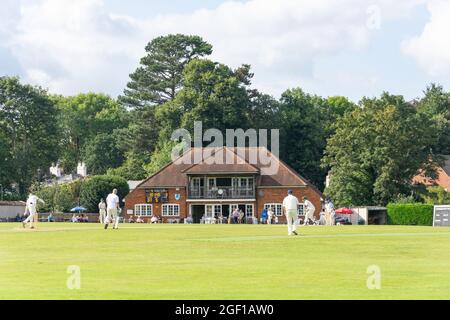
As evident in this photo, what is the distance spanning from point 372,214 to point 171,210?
2354 centimetres

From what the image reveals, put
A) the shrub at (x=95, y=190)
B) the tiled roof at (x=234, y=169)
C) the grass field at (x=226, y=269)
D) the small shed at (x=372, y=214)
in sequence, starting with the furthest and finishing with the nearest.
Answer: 1. the shrub at (x=95, y=190)
2. the tiled roof at (x=234, y=169)
3. the small shed at (x=372, y=214)
4. the grass field at (x=226, y=269)

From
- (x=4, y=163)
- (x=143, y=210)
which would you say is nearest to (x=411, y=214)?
(x=143, y=210)

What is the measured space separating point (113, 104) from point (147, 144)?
135ft

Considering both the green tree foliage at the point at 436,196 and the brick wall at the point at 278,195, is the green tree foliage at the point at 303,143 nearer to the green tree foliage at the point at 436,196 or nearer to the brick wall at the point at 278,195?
the brick wall at the point at 278,195

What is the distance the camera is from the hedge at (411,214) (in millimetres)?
88562

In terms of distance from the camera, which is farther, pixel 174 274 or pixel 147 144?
pixel 147 144

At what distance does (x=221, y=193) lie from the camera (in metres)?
106

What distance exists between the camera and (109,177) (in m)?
113

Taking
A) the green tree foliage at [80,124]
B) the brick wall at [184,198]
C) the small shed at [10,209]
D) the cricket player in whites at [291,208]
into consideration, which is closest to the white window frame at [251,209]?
the brick wall at [184,198]

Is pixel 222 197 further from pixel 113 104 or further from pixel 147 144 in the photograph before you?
pixel 113 104

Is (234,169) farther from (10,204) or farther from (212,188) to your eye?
(10,204)

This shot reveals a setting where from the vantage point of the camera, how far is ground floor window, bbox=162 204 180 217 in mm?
106562
